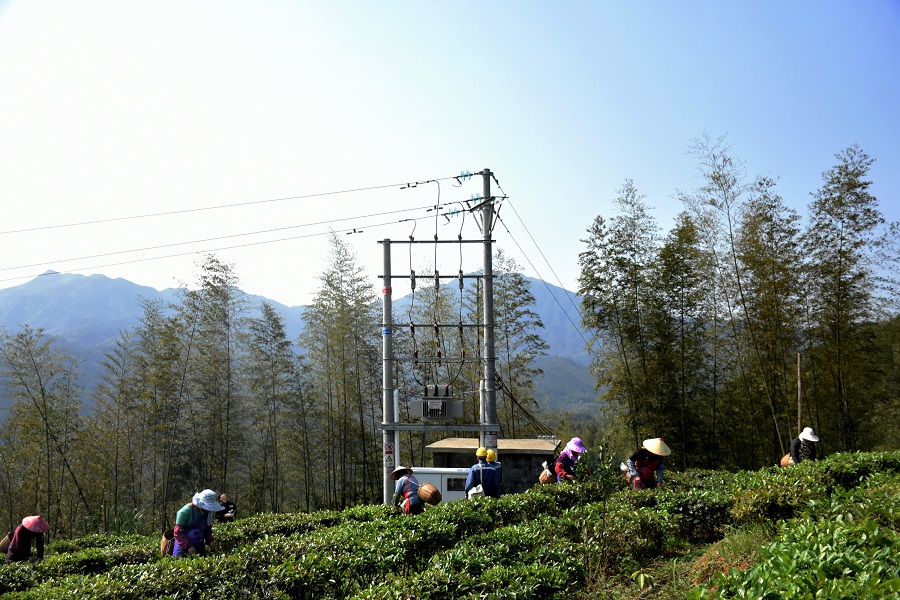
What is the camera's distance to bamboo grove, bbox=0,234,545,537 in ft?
55.6

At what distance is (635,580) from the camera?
464cm

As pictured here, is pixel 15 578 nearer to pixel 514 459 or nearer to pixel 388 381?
pixel 388 381

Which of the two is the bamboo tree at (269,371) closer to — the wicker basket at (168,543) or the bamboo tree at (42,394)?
the bamboo tree at (42,394)

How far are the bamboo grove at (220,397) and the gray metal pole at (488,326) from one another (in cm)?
628

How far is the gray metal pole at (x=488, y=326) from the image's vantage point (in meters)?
10.3

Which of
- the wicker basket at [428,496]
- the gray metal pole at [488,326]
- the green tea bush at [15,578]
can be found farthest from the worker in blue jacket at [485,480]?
the green tea bush at [15,578]

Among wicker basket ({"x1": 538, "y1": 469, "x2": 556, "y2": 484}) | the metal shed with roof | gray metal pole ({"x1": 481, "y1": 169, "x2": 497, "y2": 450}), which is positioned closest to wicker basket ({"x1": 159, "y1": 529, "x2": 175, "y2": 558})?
wicker basket ({"x1": 538, "y1": 469, "x2": 556, "y2": 484})

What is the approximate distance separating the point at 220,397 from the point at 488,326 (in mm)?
11385

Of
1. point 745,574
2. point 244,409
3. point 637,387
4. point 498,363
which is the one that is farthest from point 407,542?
point 244,409

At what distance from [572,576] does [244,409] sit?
58.4 feet

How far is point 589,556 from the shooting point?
4.76 metres

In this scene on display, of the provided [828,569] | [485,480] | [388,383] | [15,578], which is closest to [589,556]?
[828,569]

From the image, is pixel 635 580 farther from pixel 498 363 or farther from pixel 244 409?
pixel 244 409

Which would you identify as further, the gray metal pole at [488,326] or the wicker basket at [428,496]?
the gray metal pole at [488,326]
